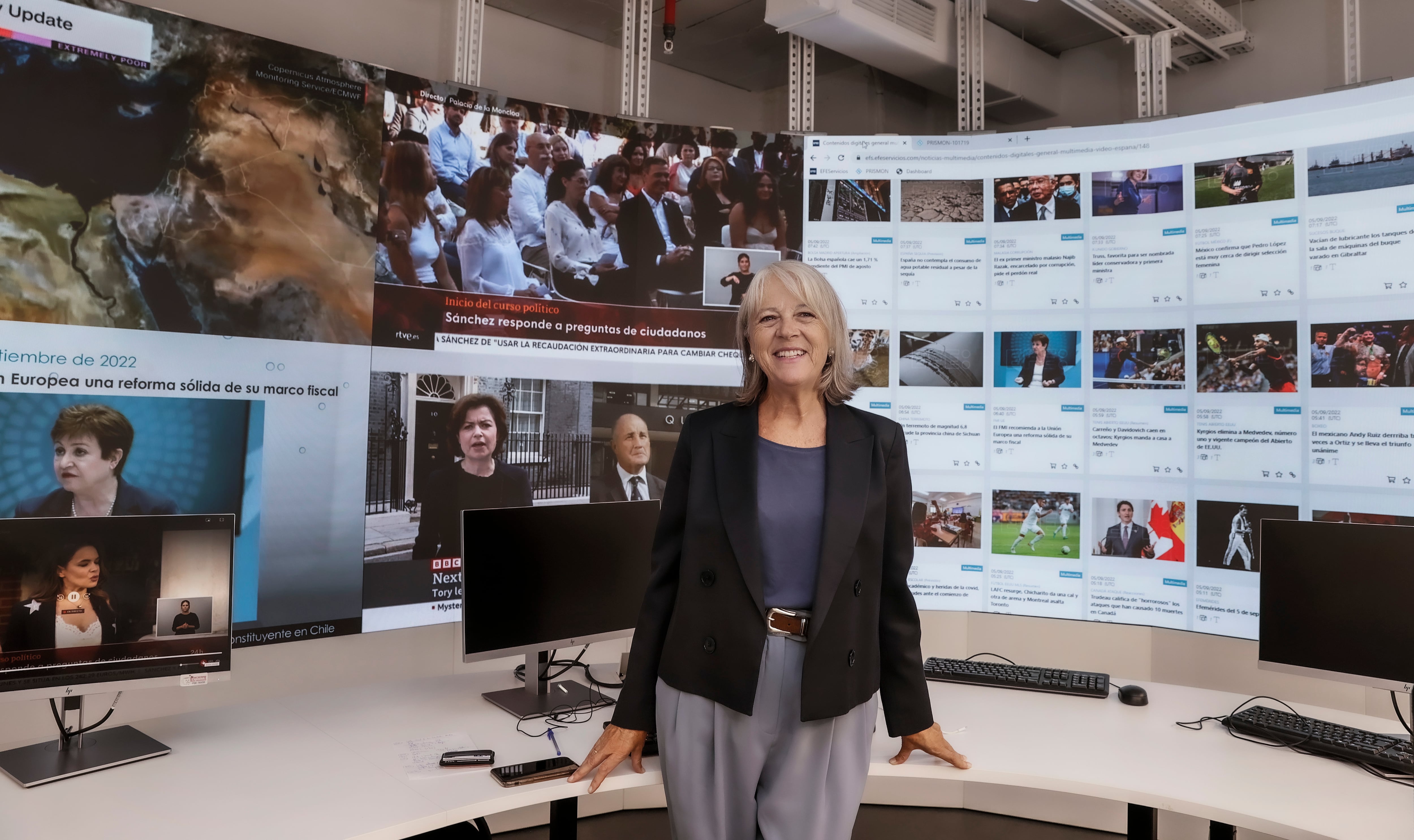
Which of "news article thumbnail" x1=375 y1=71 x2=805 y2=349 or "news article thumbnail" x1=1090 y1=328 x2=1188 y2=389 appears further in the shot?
"news article thumbnail" x1=1090 y1=328 x2=1188 y2=389

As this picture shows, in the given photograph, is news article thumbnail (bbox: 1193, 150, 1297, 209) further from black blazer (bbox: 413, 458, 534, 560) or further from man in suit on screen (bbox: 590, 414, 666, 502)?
black blazer (bbox: 413, 458, 534, 560)

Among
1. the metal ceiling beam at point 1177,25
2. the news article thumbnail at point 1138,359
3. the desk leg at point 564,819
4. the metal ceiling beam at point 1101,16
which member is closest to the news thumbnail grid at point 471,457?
the news article thumbnail at point 1138,359

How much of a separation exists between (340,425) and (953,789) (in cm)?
265

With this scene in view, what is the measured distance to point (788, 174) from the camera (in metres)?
3.28

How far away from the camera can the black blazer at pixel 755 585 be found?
1.52m

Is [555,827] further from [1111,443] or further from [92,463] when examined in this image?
[1111,443]

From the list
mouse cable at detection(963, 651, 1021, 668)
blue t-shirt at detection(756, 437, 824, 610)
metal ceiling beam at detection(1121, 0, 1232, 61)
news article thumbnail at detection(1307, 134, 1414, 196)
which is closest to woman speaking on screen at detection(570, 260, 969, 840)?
blue t-shirt at detection(756, 437, 824, 610)

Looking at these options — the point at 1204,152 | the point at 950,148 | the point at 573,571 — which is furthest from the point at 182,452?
the point at 1204,152

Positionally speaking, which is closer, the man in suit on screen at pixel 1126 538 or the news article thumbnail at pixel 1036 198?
the man in suit on screen at pixel 1126 538

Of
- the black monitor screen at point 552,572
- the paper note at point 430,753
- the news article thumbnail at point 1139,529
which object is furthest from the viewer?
the news article thumbnail at point 1139,529

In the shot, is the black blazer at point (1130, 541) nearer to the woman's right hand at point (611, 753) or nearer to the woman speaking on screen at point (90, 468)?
the woman's right hand at point (611, 753)

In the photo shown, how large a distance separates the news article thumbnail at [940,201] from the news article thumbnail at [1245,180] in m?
0.71

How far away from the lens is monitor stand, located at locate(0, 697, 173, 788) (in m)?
1.66

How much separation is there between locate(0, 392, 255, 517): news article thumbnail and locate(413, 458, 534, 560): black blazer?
50 cm
